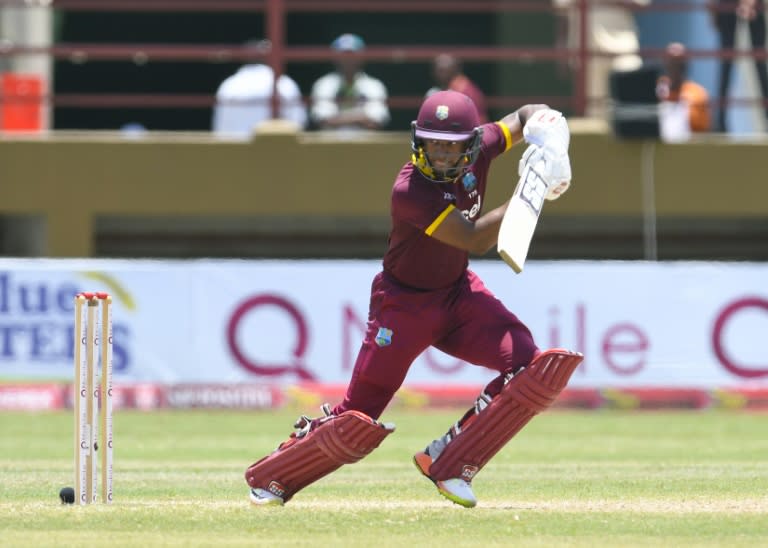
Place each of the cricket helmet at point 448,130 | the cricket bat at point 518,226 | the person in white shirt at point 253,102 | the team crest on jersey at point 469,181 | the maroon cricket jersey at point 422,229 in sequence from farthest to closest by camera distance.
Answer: the person in white shirt at point 253,102 < the team crest on jersey at point 469,181 < the maroon cricket jersey at point 422,229 < the cricket helmet at point 448,130 < the cricket bat at point 518,226

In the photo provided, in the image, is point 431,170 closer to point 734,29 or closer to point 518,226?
point 518,226

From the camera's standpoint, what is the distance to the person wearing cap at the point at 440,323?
7.53 metres

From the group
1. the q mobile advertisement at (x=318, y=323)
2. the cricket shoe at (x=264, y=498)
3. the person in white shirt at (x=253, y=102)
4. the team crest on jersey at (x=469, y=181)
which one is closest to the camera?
the team crest on jersey at (x=469, y=181)

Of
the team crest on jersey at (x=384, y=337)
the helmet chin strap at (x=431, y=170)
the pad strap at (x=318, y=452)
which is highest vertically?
the helmet chin strap at (x=431, y=170)

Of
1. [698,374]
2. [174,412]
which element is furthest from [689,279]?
[174,412]

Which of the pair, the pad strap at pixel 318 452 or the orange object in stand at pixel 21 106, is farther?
the orange object in stand at pixel 21 106

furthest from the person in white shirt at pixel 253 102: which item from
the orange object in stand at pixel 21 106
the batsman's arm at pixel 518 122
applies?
the batsman's arm at pixel 518 122

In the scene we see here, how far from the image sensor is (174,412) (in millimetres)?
14922

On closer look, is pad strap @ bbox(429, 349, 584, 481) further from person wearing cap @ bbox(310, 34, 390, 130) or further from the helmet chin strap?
person wearing cap @ bbox(310, 34, 390, 130)

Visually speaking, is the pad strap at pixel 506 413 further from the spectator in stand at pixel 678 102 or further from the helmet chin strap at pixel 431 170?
the spectator in stand at pixel 678 102

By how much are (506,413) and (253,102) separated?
364 inches

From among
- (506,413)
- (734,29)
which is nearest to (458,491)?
(506,413)

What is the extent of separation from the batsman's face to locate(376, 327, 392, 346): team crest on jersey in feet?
2.59

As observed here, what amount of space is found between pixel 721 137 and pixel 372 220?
353 centimetres
